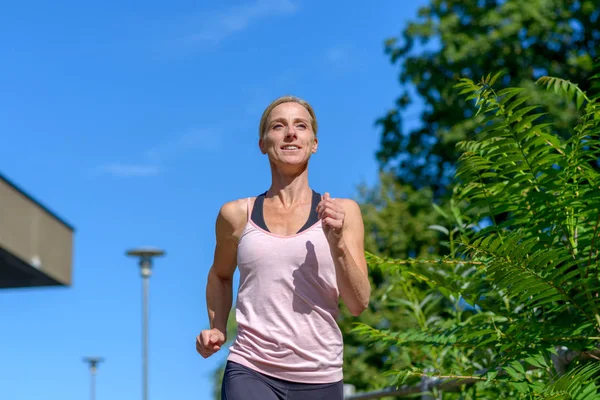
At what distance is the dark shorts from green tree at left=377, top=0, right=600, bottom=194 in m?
16.5

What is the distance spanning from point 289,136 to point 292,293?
568 millimetres

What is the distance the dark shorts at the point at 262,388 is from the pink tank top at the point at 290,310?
2cm

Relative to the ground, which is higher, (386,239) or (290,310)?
(386,239)

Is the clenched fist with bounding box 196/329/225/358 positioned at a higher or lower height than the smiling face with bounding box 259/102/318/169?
lower

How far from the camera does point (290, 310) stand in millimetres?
3010

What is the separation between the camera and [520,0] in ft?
65.3

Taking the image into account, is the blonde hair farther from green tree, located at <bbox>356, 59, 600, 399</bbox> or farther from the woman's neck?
green tree, located at <bbox>356, 59, 600, 399</bbox>

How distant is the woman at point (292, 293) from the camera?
2.96 metres

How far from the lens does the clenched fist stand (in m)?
3.03

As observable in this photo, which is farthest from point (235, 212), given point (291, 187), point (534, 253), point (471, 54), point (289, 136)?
point (471, 54)

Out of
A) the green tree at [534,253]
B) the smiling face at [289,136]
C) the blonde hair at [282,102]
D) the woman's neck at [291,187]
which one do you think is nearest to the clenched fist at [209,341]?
the woman's neck at [291,187]

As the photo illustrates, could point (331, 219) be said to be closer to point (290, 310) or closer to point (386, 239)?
point (290, 310)

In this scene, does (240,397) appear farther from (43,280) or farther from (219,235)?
(43,280)

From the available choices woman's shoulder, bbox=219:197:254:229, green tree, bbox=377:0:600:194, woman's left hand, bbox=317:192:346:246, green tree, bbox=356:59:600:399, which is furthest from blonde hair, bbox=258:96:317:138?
green tree, bbox=377:0:600:194
